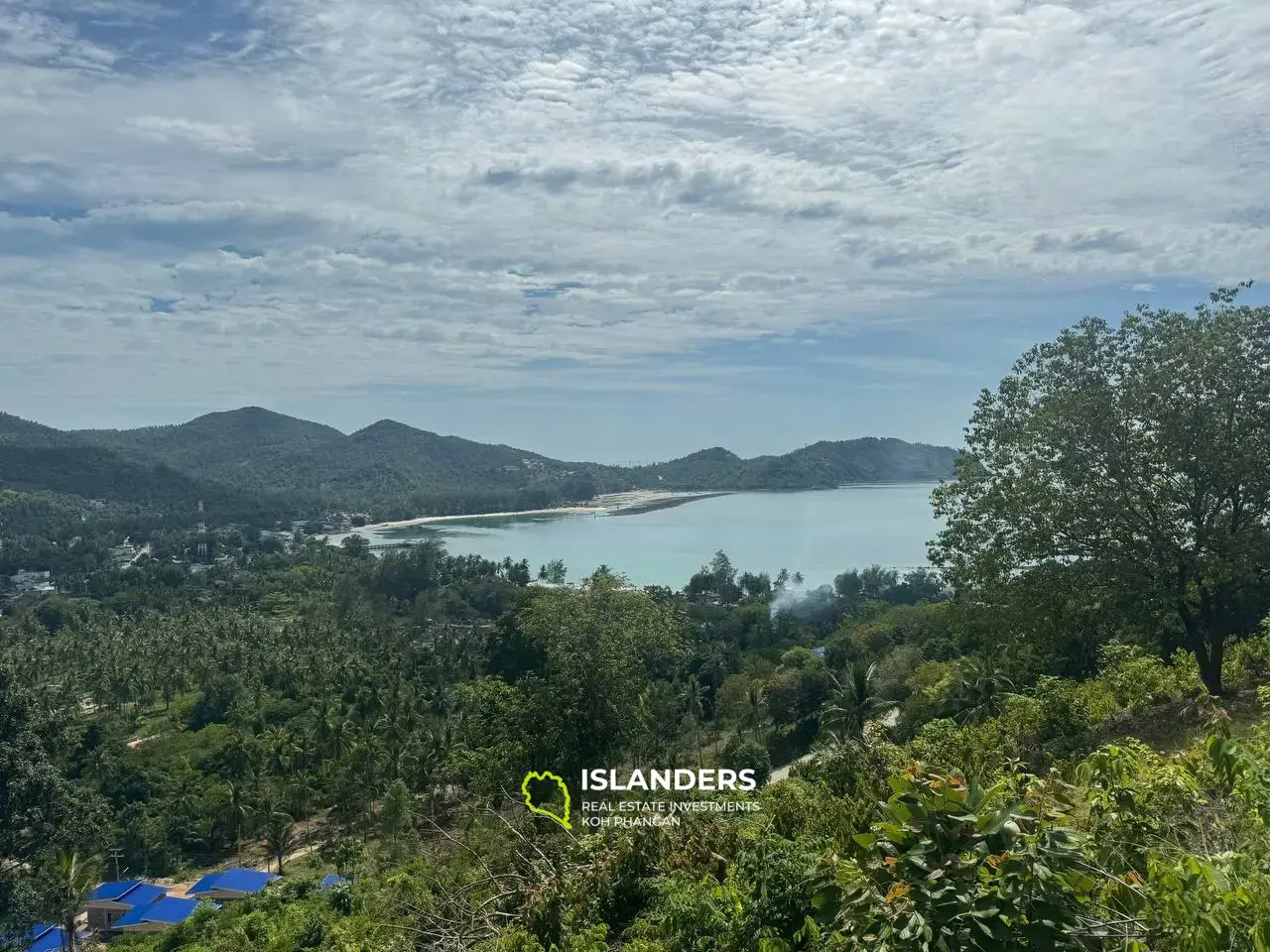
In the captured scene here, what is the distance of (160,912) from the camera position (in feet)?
66.3

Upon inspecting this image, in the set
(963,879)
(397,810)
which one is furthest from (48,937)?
(963,879)

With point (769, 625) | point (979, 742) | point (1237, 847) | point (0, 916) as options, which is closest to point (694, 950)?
point (1237, 847)

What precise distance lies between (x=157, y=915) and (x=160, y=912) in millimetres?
211

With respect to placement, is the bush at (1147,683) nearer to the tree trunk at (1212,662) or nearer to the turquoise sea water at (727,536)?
the tree trunk at (1212,662)

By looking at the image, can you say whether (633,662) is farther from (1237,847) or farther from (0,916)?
(0,916)

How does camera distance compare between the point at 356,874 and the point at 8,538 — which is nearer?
the point at 356,874

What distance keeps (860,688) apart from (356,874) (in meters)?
10.9

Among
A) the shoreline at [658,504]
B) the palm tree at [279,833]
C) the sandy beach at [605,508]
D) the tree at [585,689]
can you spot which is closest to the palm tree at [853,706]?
the tree at [585,689]

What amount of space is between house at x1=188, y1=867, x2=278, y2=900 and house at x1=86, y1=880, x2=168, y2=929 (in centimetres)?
96

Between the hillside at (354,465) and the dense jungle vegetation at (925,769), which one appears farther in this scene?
the hillside at (354,465)

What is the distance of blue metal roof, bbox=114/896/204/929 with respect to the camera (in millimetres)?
19766

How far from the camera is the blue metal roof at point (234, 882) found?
20.9 metres

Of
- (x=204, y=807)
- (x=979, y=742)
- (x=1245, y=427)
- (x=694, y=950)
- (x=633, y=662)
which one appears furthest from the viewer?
(x=204, y=807)

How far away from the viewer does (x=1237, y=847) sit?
2.84m
